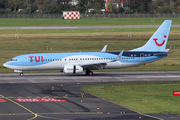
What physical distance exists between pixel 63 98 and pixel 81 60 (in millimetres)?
17306

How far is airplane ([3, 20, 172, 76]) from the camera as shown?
165 ft

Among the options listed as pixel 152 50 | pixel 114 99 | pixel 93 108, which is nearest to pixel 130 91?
pixel 114 99

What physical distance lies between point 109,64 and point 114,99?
17820 mm

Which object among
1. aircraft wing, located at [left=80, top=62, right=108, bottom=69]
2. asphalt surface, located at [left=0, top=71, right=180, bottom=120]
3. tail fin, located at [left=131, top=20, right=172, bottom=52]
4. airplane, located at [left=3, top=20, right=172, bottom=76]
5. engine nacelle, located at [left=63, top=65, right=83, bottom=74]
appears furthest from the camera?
tail fin, located at [left=131, top=20, right=172, bottom=52]

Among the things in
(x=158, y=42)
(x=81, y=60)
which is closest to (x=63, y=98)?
(x=81, y=60)

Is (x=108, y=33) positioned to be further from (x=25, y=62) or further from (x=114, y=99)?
(x=114, y=99)

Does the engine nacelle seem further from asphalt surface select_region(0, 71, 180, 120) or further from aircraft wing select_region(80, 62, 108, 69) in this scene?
aircraft wing select_region(80, 62, 108, 69)

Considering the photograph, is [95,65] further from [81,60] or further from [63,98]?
[63,98]

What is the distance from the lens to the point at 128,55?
170 ft

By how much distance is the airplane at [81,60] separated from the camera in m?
50.3

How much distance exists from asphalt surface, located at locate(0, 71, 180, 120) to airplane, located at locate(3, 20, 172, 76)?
156 cm

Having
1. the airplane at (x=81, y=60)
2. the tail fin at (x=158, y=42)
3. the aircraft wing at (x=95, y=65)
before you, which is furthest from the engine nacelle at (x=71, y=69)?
the tail fin at (x=158, y=42)

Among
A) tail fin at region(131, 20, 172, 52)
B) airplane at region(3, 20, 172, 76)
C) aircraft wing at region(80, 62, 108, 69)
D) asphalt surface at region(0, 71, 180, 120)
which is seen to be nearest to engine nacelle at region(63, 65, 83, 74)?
airplane at region(3, 20, 172, 76)

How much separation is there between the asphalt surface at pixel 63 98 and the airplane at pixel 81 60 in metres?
1.56
